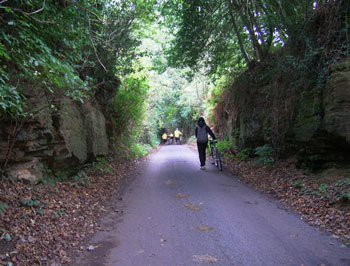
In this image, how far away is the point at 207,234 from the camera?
4.42 metres

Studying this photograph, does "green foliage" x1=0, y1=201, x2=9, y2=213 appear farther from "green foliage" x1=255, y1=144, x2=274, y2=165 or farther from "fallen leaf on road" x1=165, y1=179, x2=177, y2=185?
"green foliage" x1=255, y1=144, x2=274, y2=165

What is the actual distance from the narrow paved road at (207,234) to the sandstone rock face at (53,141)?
209cm

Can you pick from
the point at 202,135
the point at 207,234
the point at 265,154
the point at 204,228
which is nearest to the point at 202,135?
the point at 202,135

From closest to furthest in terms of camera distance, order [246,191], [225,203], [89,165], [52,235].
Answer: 1. [52,235]
2. [225,203]
3. [246,191]
4. [89,165]

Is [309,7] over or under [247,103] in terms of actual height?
over

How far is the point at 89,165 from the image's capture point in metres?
9.10

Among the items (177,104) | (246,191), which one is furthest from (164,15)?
(177,104)

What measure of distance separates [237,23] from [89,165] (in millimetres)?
9482

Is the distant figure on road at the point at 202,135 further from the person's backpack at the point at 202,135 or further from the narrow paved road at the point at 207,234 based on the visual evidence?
the narrow paved road at the point at 207,234

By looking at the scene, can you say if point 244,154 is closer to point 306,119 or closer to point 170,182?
point 306,119

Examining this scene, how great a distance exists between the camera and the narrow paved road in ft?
11.9

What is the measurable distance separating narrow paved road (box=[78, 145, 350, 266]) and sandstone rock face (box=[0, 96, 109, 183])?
6.86ft

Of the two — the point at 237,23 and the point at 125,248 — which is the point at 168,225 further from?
the point at 237,23

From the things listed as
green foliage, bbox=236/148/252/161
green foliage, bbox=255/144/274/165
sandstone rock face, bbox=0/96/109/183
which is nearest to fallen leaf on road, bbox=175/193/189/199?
sandstone rock face, bbox=0/96/109/183
